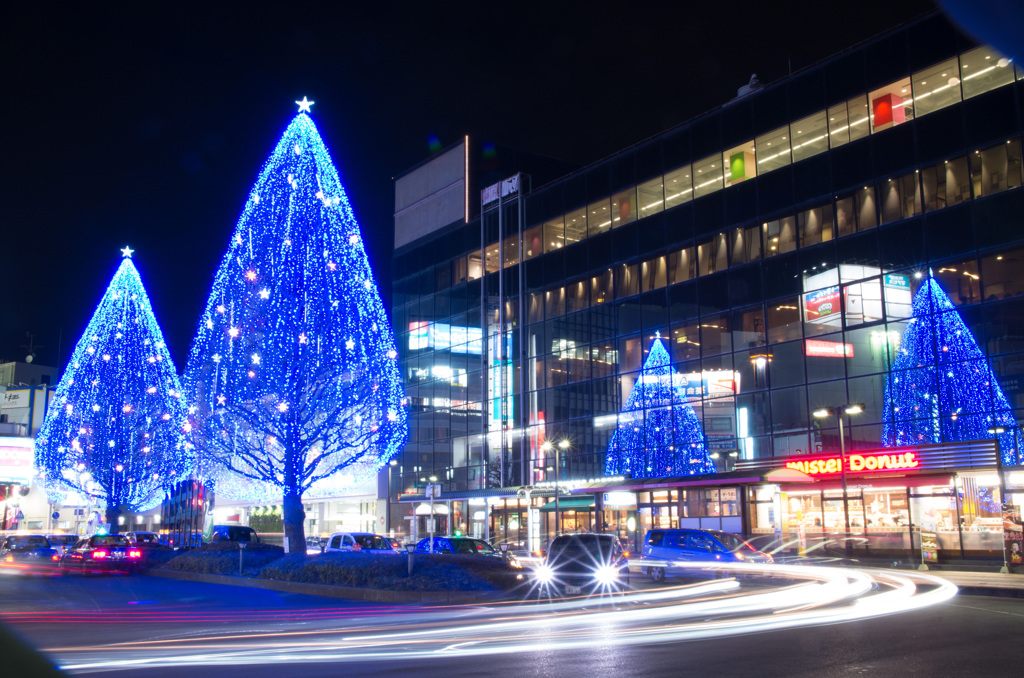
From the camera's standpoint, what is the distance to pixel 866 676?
31.4ft

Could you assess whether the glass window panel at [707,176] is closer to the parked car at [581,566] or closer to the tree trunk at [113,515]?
the parked car at [581,566]

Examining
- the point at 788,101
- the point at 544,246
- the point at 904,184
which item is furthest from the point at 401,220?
the point at 904,184

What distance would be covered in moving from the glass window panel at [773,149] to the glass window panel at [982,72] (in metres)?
7.82

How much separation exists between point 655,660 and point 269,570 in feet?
59.3

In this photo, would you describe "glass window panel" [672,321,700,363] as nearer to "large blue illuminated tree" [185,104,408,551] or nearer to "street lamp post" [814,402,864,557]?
"street lamp post" [814,402,864,557]

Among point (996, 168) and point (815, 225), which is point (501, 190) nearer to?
point (815, 225)

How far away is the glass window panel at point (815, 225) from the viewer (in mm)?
37156

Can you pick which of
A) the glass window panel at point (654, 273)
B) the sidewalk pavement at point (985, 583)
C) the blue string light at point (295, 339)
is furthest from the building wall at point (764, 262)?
the blue string light at point (295, 339)

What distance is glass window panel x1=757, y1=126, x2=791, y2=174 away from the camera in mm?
39156

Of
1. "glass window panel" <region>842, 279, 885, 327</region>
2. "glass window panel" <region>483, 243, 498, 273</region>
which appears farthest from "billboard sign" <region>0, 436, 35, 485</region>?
"glass window panel" <region>842, 279, 885, 327</region>

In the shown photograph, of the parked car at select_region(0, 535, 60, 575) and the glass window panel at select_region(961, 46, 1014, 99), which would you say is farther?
the parked car at select_region(0, 535, 60, 575)

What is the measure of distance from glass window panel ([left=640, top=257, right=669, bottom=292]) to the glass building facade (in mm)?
91

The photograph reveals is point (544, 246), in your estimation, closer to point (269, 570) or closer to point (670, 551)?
point (670, 551)

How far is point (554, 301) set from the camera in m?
50.4
